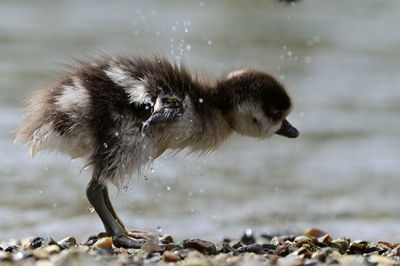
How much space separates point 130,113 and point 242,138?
3650 mm

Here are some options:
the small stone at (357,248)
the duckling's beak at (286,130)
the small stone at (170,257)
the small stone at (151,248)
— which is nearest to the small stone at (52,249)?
the small stone at (151,248)

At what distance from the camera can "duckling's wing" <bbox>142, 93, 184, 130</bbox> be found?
4.72 metres

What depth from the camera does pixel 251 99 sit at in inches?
212

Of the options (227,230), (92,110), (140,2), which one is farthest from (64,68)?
(140,2)

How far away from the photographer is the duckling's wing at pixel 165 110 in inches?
186

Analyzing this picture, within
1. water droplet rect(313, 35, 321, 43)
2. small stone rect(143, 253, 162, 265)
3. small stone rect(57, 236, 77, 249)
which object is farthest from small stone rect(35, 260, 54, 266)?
water droplet rect(313, 35, 321, 43)

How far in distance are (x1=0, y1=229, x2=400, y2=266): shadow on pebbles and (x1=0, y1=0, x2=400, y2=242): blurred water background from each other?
763 millimetres

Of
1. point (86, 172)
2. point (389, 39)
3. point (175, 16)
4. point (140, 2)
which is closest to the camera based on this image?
point (86, 172)

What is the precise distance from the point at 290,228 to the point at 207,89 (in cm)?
134

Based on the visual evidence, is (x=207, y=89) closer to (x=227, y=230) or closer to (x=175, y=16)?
(x=227, y=230)

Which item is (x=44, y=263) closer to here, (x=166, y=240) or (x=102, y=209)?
(x=102, y=209)

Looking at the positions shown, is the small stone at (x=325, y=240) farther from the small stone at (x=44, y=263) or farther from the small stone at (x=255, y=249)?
A: the small stone at (x=44, y=263)

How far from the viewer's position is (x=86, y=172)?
514 cm

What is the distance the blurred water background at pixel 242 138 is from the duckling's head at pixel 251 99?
48 cm
